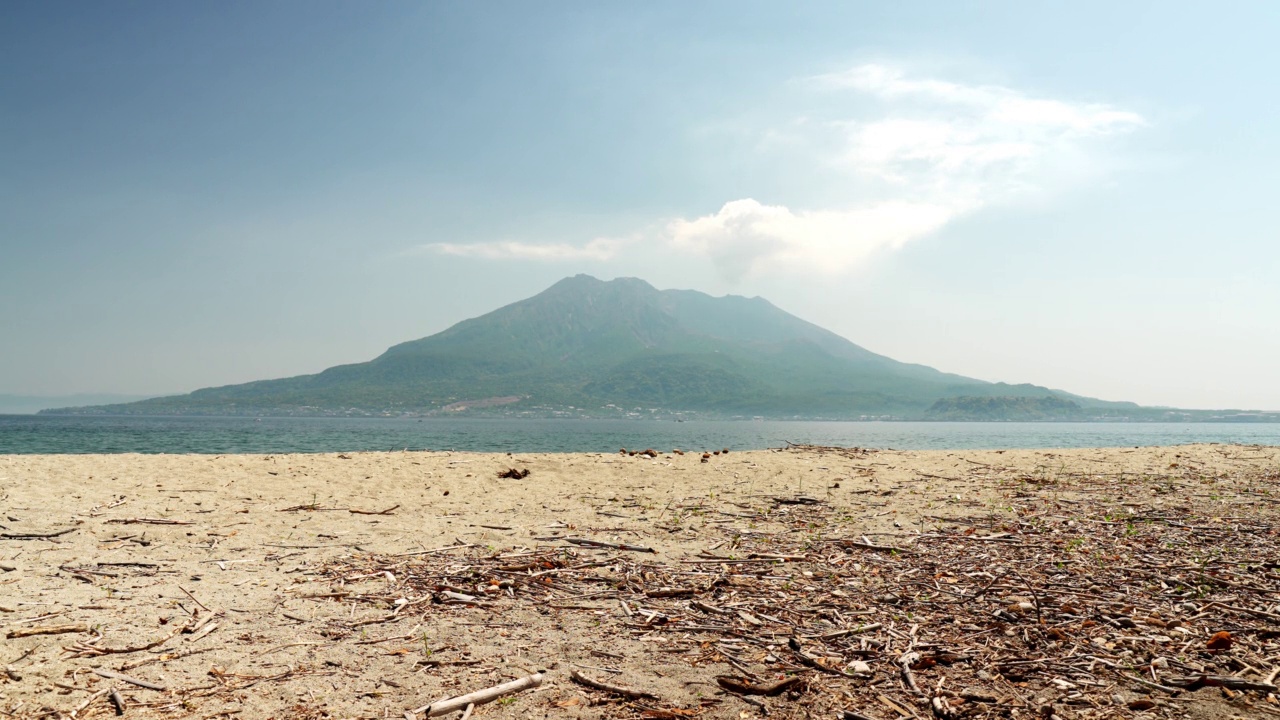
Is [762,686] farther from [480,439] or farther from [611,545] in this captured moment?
[480,439]

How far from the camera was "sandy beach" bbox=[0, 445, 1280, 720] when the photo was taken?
4824 mm

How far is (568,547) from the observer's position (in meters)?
9.34

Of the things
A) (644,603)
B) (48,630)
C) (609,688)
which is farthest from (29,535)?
(609,688)

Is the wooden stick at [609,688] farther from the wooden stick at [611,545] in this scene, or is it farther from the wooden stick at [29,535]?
the wooden stick at [29,535]

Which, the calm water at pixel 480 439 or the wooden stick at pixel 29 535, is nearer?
the wooden stick at pixel 29 535

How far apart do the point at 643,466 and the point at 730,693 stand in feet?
46.3

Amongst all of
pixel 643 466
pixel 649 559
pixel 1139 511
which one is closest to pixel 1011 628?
pixel 649 559

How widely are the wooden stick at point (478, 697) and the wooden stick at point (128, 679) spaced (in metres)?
2.08

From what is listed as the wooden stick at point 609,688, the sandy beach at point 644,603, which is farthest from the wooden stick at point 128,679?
the wooden stick at point 609,688

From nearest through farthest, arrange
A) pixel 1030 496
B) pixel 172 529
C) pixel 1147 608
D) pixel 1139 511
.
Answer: pixel 1147 608
pixel 172 529
pixel 1139 511
pixel 1030 496

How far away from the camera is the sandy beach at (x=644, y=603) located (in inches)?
190

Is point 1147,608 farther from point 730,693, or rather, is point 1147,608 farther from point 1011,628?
point 730,693

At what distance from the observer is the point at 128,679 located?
5.00 meters

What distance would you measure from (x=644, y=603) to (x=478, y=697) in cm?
251
